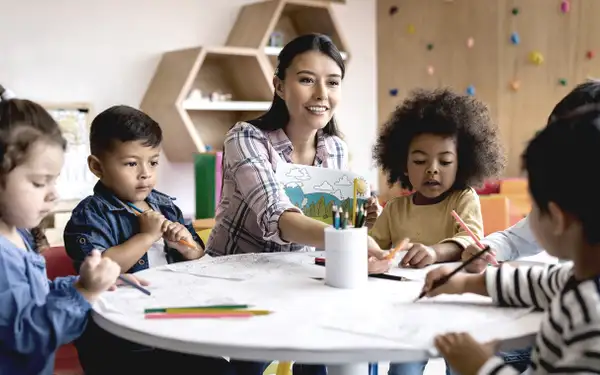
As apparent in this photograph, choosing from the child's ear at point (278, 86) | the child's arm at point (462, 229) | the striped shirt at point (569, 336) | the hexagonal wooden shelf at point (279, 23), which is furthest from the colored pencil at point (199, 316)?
the hexagonal wooden shelf at point (279, 23)

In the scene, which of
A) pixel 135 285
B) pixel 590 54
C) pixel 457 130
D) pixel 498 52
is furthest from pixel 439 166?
pixel 498 52

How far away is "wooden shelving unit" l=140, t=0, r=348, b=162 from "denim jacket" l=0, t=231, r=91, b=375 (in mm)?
2091

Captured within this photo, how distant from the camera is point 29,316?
109cm

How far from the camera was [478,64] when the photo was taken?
13.1 feet

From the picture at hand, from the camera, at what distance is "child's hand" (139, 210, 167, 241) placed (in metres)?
1.69

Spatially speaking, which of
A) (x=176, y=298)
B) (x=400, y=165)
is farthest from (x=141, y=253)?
(x=400, y=165)

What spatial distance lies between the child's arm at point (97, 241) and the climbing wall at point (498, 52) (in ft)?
8.48

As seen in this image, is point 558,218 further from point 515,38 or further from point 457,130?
point 515,38

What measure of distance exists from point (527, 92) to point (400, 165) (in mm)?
2036

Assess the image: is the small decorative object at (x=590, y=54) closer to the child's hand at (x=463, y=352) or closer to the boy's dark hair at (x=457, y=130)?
the boy's dark hair at (x=457, y=130)

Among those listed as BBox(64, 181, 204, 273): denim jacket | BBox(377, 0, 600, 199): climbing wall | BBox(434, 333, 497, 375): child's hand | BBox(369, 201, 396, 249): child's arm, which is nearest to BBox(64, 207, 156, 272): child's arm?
BBox(64, 181, 204, 273): denim jacket

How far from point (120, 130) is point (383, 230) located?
0.72 m

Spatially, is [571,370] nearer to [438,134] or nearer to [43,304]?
[43,304]

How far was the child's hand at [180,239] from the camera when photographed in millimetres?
1711
